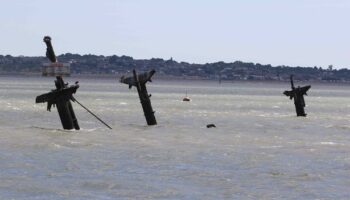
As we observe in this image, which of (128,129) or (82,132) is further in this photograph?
(128,129)

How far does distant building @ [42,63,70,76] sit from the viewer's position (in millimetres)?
29906

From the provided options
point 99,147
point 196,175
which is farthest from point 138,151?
point 196,175

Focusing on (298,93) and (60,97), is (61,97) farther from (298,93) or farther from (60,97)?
(298,93)

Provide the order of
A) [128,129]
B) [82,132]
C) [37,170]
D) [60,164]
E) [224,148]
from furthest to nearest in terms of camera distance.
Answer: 1. [128,129]
2. [82,132]
3. [224,148]
4. [60,164]
5. [37,170]

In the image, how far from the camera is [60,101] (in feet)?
100

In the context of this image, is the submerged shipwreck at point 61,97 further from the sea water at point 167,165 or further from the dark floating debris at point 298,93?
the dark floating debris at point 298,93

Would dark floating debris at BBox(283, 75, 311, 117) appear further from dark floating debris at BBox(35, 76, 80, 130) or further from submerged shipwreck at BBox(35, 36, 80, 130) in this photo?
dark floating debris at BBox(35, 76, 80, 130)

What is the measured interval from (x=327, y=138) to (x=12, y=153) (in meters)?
15.4

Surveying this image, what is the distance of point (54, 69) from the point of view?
29.9 metres

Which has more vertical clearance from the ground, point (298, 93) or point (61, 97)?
point (61, 97)

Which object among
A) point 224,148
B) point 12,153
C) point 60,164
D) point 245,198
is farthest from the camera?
point 224,148

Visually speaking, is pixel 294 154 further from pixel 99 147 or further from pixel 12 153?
pixel 12 153

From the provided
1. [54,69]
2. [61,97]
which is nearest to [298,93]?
[61,97]

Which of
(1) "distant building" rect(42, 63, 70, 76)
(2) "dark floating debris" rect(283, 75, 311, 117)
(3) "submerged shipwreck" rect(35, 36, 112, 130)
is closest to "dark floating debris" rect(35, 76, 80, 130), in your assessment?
(3) "submerged shipwreck" rect(35, 36, 112, 130)
